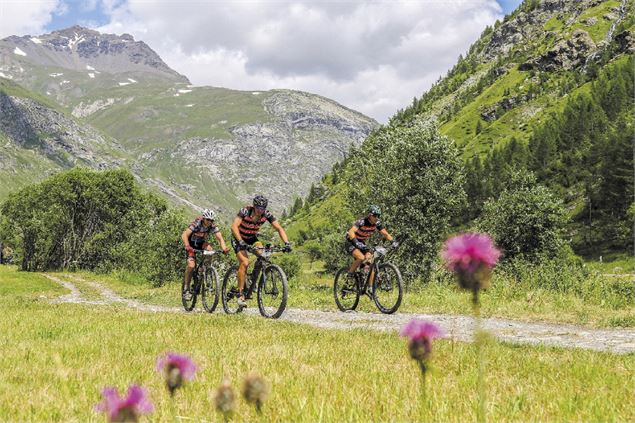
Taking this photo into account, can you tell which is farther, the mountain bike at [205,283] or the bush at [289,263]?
the bush at [289,263]

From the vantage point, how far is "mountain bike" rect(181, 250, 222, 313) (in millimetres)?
17023

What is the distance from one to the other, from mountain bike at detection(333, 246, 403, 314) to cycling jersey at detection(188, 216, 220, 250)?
4930mm

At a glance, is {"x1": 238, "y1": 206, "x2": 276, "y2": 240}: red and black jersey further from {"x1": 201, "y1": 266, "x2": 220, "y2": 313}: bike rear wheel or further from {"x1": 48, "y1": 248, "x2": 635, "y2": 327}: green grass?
{"x1": 48, "y1": 248, "x2": 635, "y2": 327}: green grass

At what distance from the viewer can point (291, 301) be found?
20938 millimetres

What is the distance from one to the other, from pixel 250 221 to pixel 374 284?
4966 mm

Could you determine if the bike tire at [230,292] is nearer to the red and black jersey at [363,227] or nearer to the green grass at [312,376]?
the red and black jersey at [363,227]

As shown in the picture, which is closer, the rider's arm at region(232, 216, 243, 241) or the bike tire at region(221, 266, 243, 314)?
the rider's arm at region(232, 216, 243, 241)

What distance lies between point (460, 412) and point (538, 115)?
209 meters

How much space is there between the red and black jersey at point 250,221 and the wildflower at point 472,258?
482 inches

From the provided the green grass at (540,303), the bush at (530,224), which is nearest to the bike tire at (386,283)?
the green grass at (540,303)

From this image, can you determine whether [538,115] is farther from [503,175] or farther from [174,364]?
[174,364]

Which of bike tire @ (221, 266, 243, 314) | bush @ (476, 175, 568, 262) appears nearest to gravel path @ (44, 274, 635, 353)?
bike tire @ (221, 266, 243, 314)

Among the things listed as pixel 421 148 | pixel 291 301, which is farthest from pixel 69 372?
pixel 421 148

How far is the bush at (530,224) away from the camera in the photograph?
6056cm
